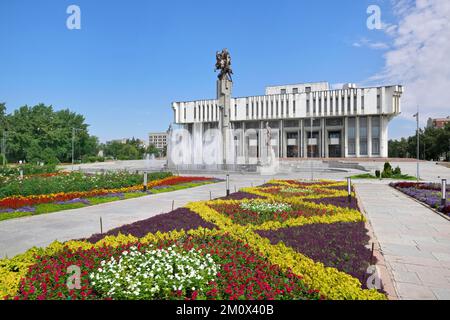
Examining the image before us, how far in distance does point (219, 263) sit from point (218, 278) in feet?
1.73

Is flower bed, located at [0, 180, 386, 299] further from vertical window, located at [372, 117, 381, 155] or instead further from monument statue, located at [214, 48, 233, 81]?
vertical window, located at [372, 117, 381, 155]

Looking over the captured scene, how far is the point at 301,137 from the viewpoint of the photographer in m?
68.1

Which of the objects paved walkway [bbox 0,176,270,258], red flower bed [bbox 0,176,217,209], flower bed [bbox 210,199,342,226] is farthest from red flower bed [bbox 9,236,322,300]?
red flower bed [bbox 0,176,217,209]

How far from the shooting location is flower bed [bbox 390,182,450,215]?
10.6 m

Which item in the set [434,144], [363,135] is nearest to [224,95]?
[363,135]

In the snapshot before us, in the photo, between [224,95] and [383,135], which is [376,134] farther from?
[224,95]

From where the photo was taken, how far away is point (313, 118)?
216 feet

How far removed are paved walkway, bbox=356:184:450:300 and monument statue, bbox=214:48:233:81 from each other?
24812mm

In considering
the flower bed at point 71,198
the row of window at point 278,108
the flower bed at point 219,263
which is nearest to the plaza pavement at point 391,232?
the flower bed at point 219,263

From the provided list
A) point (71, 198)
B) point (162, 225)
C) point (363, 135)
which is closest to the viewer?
point (162, 225)

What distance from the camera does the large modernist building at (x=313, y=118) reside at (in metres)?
61.1
